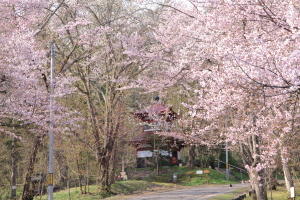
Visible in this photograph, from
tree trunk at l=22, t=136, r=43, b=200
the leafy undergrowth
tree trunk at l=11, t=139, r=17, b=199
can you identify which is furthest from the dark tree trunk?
tree trunk at l=22, t=136, r=43, b=200

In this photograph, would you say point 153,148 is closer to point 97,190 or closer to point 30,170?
point 97,190

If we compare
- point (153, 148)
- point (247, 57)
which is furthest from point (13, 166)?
point (247, 57)

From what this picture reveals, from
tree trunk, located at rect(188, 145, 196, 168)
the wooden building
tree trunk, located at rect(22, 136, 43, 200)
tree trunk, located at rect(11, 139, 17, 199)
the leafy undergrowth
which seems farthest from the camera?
tree trunk, located at rect(188, 145, 196, 168)

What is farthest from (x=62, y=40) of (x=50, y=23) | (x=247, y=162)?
(x=247, y=162)

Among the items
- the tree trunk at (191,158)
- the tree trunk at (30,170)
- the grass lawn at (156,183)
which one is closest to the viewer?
the tree trunk at (30,170)

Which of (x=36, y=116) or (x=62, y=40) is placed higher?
(x=62, y=40)

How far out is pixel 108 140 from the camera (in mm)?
24703

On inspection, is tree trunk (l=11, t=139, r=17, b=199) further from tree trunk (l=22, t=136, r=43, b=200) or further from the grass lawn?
tree trunk (l=22, t=136, r=43, b=200)

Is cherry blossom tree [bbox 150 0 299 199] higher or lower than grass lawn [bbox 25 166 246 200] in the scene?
higher

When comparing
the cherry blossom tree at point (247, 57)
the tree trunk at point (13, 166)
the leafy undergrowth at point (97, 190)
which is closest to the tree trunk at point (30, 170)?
the leafy undergrowth at point (97, 190)

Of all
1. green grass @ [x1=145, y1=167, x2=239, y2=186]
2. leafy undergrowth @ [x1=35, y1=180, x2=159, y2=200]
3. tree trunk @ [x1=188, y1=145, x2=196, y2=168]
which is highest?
tree trunk @ [x1=188, y1=145, x2=196, y2=168]

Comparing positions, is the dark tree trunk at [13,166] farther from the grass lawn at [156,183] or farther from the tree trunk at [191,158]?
the tree trunk at [191,158]

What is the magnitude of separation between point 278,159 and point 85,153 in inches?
498

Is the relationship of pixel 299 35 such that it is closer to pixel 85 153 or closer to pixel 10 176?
pixel 85 153
